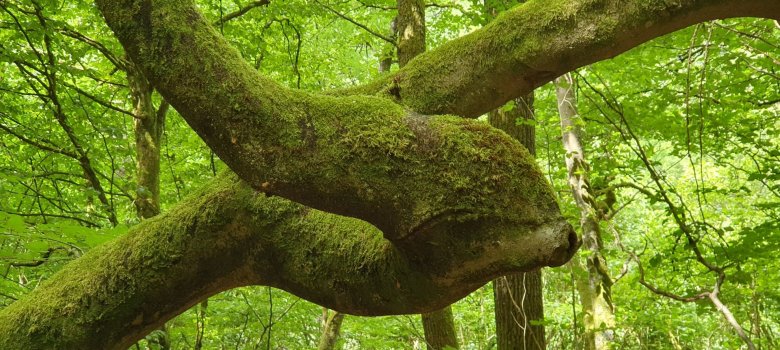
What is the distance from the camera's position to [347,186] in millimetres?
1668

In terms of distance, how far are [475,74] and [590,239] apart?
115 inches

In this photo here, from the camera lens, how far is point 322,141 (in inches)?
67.8

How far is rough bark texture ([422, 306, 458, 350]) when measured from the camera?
18.4 feet

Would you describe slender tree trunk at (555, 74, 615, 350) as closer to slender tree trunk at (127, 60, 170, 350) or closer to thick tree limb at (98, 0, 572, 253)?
thick tree limb at (98, 0, 572, 253)

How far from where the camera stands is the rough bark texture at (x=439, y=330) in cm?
561

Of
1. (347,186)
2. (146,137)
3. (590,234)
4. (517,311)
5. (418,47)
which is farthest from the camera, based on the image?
(146,137)

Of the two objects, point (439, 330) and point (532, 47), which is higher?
point (532, 47)

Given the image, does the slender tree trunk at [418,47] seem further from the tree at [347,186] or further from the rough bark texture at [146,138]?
the tree at [347,186]

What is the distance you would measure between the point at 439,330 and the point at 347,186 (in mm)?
4218

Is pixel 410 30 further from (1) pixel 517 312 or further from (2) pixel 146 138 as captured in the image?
(2) pixel 146 138

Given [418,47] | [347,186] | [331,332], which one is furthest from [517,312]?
[347,186]

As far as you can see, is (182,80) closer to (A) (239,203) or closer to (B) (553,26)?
(A) (239,203)

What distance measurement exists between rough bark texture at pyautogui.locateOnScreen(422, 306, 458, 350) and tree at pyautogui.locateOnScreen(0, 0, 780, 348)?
337 cm

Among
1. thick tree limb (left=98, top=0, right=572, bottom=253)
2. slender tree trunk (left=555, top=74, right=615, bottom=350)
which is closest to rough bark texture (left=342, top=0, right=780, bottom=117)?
thick tree limb (left=98, top=0, right=572, bottom=253)
